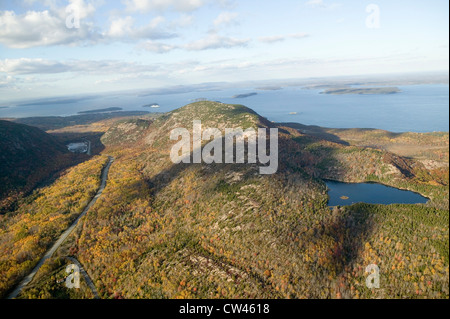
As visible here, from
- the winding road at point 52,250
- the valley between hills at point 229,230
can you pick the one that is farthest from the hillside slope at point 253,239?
the winding road at point 52,250

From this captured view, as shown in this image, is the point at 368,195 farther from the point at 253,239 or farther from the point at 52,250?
the point at 52,250

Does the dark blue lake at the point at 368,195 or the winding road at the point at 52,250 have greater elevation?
the dark blue lake at the point at 368,195

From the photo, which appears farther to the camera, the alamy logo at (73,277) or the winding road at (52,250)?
the alamy logo at (73,277)

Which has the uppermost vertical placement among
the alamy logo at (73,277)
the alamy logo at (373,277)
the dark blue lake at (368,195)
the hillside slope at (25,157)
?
the hillside slope at (25,157)

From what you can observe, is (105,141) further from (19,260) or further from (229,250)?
(229,250)

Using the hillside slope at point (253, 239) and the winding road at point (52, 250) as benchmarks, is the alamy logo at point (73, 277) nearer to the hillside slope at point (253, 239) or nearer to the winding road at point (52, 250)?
the winding road at point (52, 250)

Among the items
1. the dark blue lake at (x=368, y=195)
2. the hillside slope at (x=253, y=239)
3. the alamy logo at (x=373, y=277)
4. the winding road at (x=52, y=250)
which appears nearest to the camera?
the alamy logo at (x=373, y=277)
